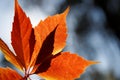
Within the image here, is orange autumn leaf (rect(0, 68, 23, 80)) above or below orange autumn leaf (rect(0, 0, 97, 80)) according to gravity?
below

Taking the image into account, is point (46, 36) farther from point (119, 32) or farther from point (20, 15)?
point (119, 32)

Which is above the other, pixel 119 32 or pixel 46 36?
pixel 119 32

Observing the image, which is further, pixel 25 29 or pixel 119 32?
pixel 119 32

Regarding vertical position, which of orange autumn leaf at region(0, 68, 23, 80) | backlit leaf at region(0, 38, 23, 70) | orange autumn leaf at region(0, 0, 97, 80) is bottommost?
orange autumn leaf at region(0, 68, 23, 80)

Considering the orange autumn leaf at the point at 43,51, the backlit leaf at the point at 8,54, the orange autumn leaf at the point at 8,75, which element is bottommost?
the orange autumn leaf at the point at 8,75

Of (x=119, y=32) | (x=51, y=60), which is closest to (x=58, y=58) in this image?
(x=51, y=60)

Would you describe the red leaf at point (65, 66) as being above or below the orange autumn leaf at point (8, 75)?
above

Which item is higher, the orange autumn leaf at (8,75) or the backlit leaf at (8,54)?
the backlit leaf at (8,54)

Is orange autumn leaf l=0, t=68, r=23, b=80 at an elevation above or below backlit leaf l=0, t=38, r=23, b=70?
below
